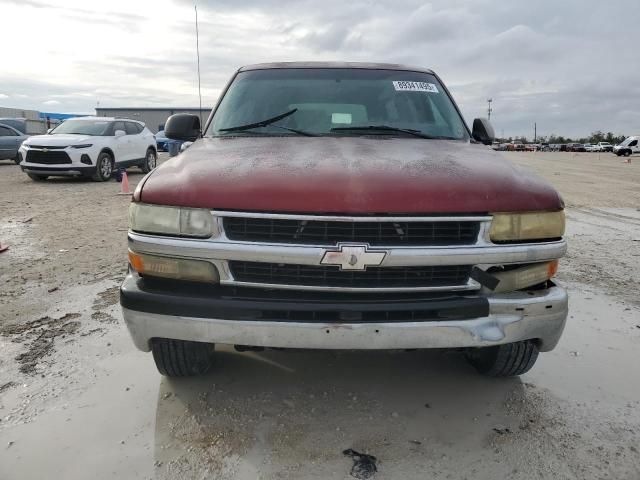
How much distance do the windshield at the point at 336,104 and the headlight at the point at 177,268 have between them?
1.28m

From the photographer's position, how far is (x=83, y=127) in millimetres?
13070

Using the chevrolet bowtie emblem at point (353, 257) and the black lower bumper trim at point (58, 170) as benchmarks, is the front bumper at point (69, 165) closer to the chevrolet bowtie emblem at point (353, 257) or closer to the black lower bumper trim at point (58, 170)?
the black lower bumper trim at point (58, 170)

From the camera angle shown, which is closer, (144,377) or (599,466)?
(599,466)

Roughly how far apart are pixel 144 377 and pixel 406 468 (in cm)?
158

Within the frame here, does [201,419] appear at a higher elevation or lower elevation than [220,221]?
lower

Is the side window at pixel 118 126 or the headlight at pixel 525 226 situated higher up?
the side window at pixel 118 126

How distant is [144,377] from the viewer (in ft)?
9.61

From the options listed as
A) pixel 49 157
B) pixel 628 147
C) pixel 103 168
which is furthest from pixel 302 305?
pixel 628 147

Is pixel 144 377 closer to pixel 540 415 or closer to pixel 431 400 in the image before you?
pixel 431 400

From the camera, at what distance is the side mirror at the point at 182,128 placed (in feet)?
12.6

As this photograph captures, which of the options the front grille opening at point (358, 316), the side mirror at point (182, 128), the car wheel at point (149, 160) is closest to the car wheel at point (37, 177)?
the car wheel at point (149, 160)

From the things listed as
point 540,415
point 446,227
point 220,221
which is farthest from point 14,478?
point 540,415

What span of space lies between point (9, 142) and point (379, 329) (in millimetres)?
18735

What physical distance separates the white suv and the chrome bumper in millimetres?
11059
